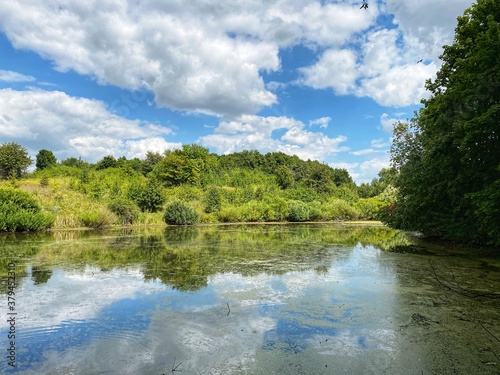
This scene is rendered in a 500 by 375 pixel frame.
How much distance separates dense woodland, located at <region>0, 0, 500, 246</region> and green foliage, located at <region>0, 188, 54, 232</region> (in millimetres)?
50

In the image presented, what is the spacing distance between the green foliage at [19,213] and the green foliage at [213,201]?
43.2ft

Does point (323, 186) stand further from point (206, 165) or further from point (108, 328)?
point (108, 328)

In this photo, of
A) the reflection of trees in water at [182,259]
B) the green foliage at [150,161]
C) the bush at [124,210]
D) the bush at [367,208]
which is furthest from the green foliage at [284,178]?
the reflection of trees in water at [182,259]

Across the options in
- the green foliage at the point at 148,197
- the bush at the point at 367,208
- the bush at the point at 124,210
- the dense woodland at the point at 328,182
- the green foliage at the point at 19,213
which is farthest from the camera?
the bush at the point at 367,208

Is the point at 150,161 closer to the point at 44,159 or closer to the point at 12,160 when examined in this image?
the point at 44,159

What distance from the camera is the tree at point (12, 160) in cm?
3059

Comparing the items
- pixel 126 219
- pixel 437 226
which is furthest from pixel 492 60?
pixel 126 219

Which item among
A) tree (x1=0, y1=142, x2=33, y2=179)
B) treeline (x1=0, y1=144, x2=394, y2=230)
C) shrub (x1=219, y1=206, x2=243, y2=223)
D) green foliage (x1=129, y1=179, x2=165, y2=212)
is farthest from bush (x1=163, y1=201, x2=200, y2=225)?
tree (x1=0, y1=142, x2=33, y2=179)

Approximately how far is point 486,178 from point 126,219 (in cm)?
2048

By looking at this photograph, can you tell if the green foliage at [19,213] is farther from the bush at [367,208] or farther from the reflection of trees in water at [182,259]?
the bush at [367,208]

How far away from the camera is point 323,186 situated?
41219mm

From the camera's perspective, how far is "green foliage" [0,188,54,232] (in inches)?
656

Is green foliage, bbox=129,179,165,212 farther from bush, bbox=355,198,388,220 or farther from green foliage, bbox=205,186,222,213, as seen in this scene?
bush, bbox=355,198,388,220

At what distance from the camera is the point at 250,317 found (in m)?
4.89
